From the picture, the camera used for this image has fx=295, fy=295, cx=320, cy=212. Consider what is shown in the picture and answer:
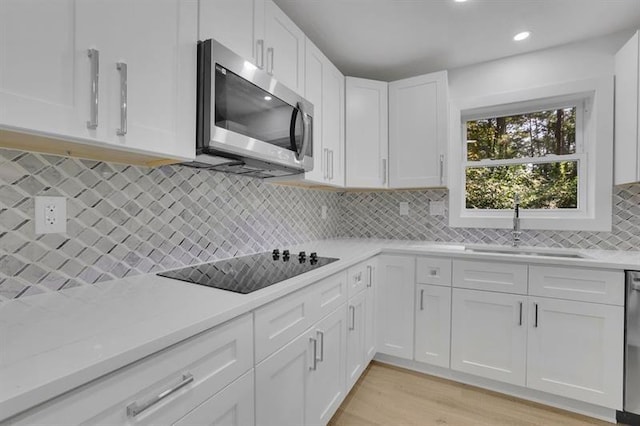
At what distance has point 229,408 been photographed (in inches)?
34.8

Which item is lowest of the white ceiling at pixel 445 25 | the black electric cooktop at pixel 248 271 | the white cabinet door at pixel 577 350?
the white cabinet door at pixel 577 350

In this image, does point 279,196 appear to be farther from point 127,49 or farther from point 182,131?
point 127,49

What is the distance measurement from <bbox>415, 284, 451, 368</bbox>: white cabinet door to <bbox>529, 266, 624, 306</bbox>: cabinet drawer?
0.53 meters

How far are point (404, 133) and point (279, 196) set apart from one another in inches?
47.1

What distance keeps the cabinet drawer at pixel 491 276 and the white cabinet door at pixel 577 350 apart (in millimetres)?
136

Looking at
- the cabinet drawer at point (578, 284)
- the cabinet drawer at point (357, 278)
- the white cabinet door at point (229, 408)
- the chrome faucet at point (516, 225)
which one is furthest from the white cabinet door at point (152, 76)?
the chrome faucet at point (516, 225)

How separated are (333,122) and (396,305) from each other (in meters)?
1.47

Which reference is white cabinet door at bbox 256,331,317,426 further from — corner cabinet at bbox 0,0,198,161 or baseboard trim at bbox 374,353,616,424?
baseboard trim at bbox 374,353,616,424

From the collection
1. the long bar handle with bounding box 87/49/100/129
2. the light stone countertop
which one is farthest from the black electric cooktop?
the long bar handle with bounding box 87/49/100/129

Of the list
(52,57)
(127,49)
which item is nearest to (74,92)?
(52,57)

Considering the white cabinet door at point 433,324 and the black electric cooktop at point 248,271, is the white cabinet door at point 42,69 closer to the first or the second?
the black electric cooktop at point 248,271

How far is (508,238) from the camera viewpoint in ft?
7.75

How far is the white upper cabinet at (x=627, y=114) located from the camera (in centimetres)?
179

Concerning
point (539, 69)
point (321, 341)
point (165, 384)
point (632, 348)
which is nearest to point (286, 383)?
point (321, 341)
